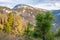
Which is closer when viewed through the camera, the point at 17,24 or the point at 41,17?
the point at 41,17

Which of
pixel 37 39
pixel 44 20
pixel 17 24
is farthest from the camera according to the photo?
pixel 17 24

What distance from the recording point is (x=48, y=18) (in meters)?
41.1

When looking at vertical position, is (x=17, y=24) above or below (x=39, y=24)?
below

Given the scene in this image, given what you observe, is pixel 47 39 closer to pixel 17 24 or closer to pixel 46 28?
pixel 46 28

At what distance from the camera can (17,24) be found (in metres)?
132

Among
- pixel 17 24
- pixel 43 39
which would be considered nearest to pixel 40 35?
pixel 43 39

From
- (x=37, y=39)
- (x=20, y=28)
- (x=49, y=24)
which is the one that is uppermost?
(x=49, y=24)

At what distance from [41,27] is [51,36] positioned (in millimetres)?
2113

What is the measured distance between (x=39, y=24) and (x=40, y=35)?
1765 mm

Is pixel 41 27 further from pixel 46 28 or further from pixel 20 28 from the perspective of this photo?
pixel 20 28

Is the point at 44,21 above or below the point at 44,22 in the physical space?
above

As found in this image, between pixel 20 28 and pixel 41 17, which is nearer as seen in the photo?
pixel 41 17

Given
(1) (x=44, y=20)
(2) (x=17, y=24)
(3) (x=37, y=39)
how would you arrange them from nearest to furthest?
1. (1) (x=44, y=20)
2. (3) (x=37, y=39)
3. (2) (x=17, y=24)

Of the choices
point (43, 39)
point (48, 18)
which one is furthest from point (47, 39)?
point (48, 18)
